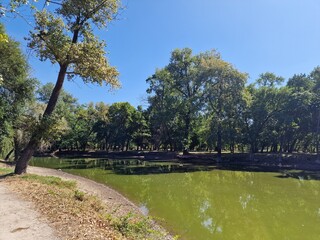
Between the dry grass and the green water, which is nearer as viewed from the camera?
the dry grass

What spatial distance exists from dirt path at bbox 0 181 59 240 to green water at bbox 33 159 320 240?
5.25m

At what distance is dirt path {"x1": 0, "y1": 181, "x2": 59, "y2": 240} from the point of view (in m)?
6.72

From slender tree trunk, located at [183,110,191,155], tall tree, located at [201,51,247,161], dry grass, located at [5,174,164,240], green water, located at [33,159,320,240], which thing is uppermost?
tall tree, located at [201,51,247,161]

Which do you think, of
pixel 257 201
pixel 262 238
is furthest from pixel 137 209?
pixel 257 201

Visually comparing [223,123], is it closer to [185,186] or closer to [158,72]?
[158,72]

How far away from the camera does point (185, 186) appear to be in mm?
21656

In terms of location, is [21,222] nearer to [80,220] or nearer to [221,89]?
[80,220]

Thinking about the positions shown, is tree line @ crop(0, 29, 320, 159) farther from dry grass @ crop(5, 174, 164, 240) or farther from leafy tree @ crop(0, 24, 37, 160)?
dry grass @ crop(5, 174, 164, 240)

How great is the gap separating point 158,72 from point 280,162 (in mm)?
29288

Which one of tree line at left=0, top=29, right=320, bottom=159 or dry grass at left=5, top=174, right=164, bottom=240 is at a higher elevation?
tree line at left=0, top=29, right=320, bottom=159

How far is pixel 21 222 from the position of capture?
7707mm

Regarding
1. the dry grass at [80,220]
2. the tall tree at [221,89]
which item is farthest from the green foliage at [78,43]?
the tall tree at [221,89]

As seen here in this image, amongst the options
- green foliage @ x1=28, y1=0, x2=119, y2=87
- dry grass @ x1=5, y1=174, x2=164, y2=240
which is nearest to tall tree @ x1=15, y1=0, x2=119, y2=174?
green foliage @ x1=28, y1=0, x2=119, y2=87

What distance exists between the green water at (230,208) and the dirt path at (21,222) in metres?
5.25
